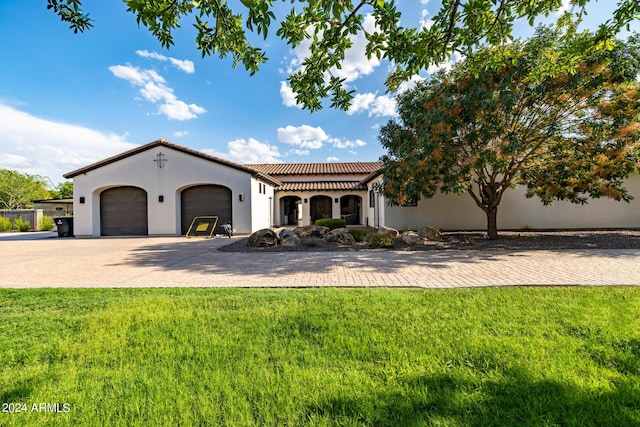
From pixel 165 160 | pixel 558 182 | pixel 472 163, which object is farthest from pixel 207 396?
pixel 165 160

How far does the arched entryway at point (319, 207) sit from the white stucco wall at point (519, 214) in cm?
1077

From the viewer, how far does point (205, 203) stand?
1688cm

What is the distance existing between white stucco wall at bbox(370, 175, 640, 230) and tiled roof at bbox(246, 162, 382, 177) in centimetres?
1245

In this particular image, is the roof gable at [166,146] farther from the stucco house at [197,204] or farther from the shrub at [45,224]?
the shrub at [45,224]

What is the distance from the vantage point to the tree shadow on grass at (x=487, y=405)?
1.92 m

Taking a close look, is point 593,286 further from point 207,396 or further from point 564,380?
point 207,396

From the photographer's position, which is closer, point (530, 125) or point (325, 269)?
point (325, 269)

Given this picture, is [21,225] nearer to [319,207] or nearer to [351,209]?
[319,207]

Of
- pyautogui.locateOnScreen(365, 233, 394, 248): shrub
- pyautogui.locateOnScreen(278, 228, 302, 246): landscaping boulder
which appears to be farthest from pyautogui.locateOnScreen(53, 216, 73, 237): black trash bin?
pyautogui.locateOnScreen(365, 233, 394, 248): shrub

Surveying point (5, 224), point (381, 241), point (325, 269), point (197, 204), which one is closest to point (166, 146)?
point (197, 204)

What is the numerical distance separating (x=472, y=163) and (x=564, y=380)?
8697 mm

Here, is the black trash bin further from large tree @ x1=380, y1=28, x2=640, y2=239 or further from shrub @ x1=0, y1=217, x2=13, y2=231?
large tree @ x1=380, y1=28, x2=640, y2=239

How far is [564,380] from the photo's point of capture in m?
2.34

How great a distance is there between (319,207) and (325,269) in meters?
19.8
